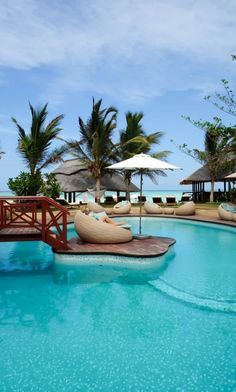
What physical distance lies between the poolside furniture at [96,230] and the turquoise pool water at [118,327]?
0.87 metres

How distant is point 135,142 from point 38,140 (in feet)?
22.9

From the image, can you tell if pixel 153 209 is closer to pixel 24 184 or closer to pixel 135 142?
pixel 24 184

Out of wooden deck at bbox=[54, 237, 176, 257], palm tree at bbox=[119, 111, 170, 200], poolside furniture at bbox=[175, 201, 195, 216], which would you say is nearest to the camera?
wooden deck at bbox=[54, 237, 176, 257]

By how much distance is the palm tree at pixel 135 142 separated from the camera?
75.5 ft

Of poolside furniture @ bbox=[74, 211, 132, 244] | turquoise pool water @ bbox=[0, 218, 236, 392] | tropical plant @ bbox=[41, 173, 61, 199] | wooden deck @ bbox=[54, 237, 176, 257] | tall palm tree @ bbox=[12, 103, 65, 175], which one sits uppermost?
tall palm tree @ bbox=[12, 103, 65, 175]

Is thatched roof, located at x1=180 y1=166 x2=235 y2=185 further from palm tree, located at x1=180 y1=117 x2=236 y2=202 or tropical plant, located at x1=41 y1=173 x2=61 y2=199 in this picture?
tropical plant, located at x1=41 y1=173 x2=61 y2=199

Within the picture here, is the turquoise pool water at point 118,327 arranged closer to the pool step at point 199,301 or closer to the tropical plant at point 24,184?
the pool step at point 199,301

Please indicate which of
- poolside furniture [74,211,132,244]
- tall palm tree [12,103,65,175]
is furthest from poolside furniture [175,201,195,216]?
poolside furniture [74,211,132,244]

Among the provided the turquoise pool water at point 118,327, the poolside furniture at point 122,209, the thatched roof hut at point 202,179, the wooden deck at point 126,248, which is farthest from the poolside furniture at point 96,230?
the thatched roof hut at point 202,179

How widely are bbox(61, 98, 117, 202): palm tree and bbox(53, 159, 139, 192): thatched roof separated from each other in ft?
10.7

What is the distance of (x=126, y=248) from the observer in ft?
24.8

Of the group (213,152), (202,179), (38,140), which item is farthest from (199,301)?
(202,179)

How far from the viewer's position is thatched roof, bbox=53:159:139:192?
25.3 metres

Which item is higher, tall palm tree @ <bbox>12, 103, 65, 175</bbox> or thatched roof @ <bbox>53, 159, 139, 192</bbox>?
tall palm tree @ <bbox>12, 103, 65, 175</bbox>
